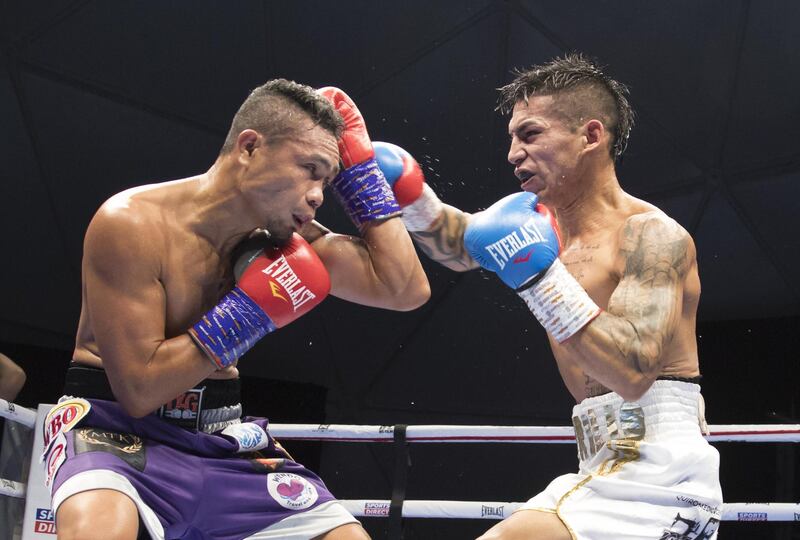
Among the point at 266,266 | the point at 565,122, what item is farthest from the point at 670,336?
the point at 266,266

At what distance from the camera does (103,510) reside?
75.0 inches

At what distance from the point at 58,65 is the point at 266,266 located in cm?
465

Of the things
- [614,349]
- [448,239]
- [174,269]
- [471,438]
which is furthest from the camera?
[471,438]

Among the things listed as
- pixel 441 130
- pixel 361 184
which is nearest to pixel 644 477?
pixel 361 184

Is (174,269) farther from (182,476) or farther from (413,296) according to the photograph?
(413,296)

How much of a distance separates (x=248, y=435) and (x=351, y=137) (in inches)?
31.7

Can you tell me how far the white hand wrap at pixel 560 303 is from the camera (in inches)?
78.7

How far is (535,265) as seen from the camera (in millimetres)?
2035

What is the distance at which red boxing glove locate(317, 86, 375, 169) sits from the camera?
2422 millimetres

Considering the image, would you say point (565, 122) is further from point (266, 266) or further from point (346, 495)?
point (346, 495)

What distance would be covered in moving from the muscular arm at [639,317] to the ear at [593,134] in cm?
34

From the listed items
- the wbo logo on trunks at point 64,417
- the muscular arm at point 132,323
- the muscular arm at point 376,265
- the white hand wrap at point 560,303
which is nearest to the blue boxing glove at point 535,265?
the white hand wrap at point 560,303

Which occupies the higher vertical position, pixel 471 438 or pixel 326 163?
pixel 326 163

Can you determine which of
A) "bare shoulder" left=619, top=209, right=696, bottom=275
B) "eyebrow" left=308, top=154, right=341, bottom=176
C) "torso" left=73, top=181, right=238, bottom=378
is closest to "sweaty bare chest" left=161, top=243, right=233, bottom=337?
"torso" left=73, top=181, right=238, bottom=378
